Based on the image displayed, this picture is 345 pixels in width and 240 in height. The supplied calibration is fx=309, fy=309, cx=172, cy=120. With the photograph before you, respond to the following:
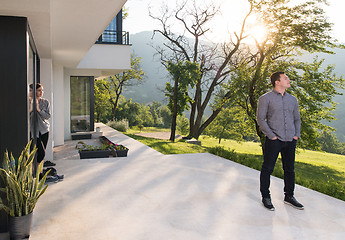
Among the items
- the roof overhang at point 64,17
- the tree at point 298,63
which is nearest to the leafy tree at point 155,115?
the tree at point 298,63

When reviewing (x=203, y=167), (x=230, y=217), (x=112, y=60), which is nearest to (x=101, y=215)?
(x=230, y=217)

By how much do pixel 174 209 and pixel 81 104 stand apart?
1009 centimetres

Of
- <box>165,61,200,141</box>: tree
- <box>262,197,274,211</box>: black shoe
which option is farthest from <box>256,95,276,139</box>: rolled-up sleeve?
<box>165,61,200,141</box>: tree

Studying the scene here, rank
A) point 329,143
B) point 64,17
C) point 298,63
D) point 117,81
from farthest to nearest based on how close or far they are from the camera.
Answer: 1. point 329,143
2. point 117,81
3. point 298,63
4. point 64,17

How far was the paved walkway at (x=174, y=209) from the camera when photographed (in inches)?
127

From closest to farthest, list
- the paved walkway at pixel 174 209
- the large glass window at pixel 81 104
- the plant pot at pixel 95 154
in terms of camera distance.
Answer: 1. the paved walkway at pixel 174 209
2. the plant pot at pixel 95 154
3. the large glass window at pixel 81 104

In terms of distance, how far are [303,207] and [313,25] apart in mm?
14591

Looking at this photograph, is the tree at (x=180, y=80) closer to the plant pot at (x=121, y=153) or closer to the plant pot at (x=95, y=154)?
the plant pot at (x=121, y=153)

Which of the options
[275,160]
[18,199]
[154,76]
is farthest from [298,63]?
[154,76]

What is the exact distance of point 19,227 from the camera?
3.06m

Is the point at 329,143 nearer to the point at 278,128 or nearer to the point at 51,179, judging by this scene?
the point at 278,128

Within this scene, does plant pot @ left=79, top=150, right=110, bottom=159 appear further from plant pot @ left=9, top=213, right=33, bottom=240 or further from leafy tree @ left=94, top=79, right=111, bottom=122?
leafy tree @ left=94, top=79, right=111, bottom=122

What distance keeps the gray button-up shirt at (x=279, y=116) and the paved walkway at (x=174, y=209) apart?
0.98 m

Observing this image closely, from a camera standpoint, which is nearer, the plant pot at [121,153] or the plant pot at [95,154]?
the plant pot at [95,154]
